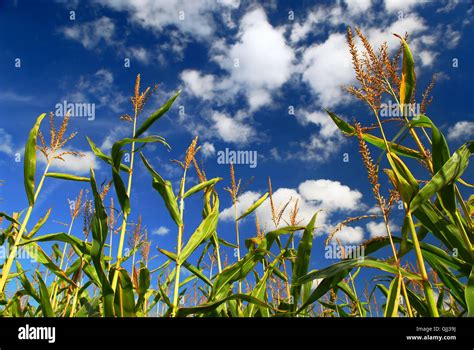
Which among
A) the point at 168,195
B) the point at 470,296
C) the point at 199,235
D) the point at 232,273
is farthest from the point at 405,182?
the point at 168,195

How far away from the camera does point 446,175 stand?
1838 millimetres

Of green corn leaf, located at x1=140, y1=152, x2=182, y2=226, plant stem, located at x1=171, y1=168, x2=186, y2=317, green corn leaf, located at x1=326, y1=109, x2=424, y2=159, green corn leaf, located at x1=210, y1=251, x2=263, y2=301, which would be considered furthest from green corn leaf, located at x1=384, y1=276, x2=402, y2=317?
green corn leaf, located at x1=140, y1=152, x2=182, y2=226

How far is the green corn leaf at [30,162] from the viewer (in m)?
2.45

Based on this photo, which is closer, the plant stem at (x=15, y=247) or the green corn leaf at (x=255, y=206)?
the plant stem at (x=15, y=247)

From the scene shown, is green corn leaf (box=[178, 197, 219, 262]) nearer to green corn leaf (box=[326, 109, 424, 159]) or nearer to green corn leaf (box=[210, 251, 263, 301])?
green corn leaf (box=[210, 251, 263, 301])

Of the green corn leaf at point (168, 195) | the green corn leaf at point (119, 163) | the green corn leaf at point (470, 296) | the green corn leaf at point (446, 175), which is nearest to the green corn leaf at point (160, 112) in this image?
the green corn leaf at point (119, 163)

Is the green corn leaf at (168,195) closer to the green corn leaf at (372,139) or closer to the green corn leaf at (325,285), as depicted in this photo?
the green corn leaf at (325,285)

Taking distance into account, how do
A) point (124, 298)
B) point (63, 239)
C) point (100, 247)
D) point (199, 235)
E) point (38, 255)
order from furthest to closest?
point (38, 255), point (199, 235), point (63, 239), point (124, 298), point (100, 247)

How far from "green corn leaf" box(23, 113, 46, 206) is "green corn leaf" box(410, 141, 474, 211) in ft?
8.08

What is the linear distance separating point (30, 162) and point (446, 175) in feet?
8.75

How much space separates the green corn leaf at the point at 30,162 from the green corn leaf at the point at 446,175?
8.08 ft

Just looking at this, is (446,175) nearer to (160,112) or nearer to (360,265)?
(360,265)
